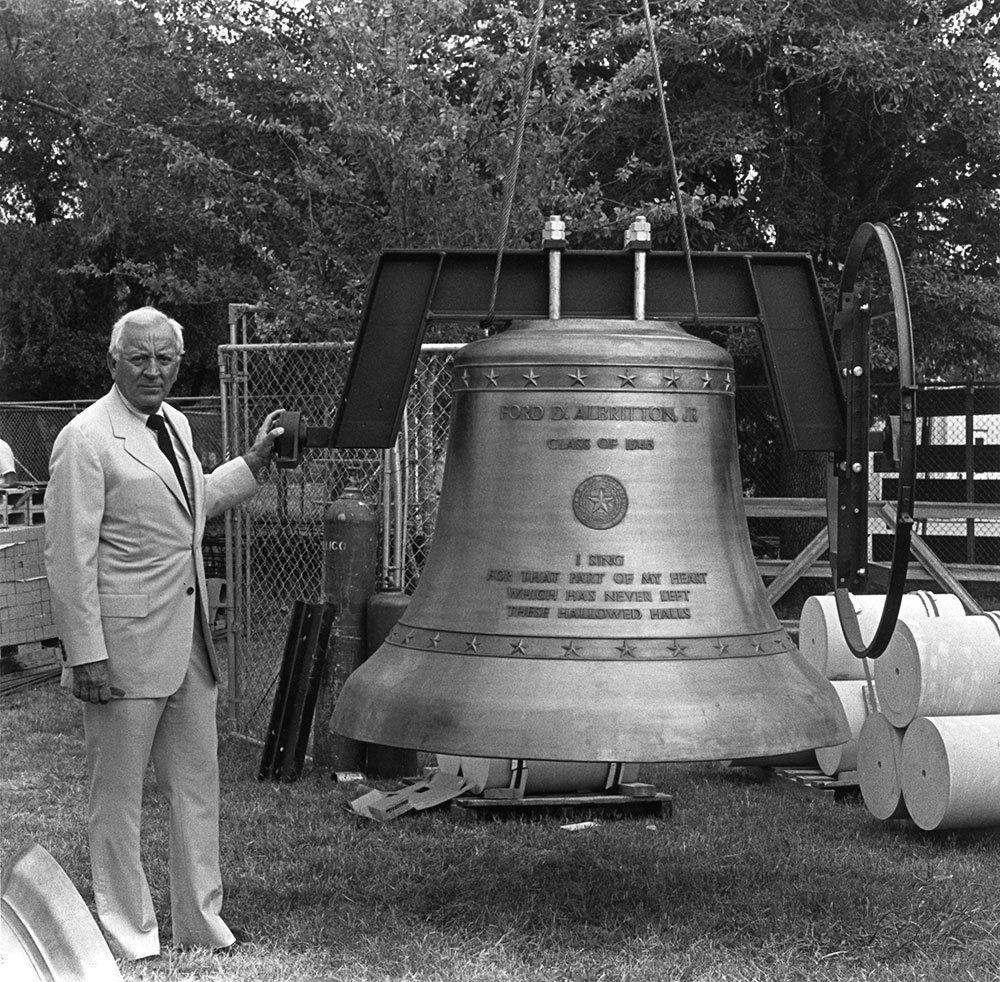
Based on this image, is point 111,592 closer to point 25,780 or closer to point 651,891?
point 651,891

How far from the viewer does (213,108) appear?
42.0ft

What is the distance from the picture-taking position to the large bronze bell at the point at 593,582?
11.5ft

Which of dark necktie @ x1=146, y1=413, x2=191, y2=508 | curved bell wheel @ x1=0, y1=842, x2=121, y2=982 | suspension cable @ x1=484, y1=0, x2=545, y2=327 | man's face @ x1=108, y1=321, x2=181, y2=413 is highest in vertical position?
suspension cable @ x1=484, y1=0, x2=545, y2=327

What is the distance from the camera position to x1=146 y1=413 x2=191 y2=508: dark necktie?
4.54 m

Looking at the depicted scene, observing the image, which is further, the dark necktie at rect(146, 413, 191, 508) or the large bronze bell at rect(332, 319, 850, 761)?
the dark necktie at rect(146, 413, 191, 508)

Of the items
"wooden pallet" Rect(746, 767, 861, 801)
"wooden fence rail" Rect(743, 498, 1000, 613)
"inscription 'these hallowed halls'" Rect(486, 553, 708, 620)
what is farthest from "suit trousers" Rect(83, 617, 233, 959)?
"wooden fence rail" Rect(743, 498, 1000, 613)

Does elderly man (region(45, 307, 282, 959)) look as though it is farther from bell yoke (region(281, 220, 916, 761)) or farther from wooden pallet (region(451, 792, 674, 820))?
wooden pallet (region(451, 792, 674, 820))

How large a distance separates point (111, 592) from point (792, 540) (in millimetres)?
10241

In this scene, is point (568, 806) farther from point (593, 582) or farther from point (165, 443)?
point (593, 582)

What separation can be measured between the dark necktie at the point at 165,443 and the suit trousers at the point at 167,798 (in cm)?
49

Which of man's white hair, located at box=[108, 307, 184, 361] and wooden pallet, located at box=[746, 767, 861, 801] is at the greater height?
man's white hair, located at box=[108, 307, 184, 361]

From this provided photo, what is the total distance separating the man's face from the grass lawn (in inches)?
67.0

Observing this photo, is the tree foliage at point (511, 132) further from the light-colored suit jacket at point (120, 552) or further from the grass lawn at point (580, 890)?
the light-colored suit jacket at point (120, 552)

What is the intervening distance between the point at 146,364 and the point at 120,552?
578 mm
